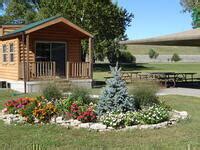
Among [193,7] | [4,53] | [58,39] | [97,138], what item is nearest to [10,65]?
[4,53]

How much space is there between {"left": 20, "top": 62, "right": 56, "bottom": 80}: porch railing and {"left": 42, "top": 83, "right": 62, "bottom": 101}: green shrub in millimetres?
7841

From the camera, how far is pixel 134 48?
12319 cm

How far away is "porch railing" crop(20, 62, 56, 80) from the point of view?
787 inches

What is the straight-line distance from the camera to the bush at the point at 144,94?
10891 mm

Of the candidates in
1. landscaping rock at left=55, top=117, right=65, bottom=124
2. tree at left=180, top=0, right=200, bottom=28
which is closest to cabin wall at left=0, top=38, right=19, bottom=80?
landscaping rock at left=55, top=117, right=65, bottom=124

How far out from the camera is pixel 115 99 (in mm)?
10125

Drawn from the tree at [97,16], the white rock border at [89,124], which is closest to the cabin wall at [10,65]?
the white rock border at [89,124]

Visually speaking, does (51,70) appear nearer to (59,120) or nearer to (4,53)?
(4,53)

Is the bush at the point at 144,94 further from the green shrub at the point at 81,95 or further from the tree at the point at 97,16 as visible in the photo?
the tree at the point at 97,16

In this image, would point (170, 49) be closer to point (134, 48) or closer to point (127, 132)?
point (134, 48)

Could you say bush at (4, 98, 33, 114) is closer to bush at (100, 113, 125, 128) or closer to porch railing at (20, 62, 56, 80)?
bush at (100, 113, 125, 128)

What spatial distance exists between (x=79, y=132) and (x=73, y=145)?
126cm

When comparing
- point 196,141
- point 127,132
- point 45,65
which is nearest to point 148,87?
point 127,132

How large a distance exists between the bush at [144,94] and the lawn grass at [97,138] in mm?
1271
